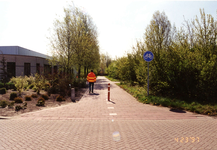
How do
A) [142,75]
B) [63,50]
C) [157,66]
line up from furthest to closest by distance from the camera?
[63,50] < [142,75] < [157,66]

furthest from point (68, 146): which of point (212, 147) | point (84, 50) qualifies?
point (84, 50)

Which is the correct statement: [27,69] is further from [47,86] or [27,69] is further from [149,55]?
[149,55]

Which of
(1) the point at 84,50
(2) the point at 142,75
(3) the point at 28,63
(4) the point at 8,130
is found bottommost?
(4) the point at 8,130

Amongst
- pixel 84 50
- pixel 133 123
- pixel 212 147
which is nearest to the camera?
pixel 212 147

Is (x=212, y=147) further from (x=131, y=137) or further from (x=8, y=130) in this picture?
(x=8, y=130)

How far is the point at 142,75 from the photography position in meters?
11.6

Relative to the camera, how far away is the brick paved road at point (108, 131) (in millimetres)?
3979

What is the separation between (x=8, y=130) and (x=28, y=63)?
18.5 m

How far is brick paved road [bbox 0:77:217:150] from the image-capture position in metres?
3.98
